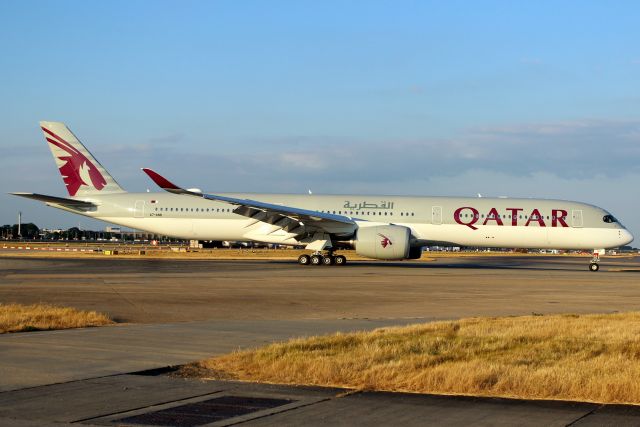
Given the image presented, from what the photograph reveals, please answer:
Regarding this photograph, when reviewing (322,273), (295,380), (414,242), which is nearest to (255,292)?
(322,273)

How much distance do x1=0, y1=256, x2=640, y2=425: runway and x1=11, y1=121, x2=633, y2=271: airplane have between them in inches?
312

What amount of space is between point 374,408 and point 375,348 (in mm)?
2957

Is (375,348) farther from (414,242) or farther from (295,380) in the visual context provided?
(414,242)

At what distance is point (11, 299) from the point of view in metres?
17.5

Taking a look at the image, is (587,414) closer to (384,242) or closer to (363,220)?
(384,242)

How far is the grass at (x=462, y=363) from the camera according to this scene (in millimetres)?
7922

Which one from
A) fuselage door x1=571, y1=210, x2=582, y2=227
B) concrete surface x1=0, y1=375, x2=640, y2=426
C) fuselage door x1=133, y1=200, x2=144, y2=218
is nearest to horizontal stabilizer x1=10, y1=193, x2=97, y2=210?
fuselage door x1=133, y1=200, x2=144, y2=218

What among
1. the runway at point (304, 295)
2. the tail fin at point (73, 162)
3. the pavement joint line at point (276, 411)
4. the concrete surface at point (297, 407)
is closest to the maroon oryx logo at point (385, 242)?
the runway at point (304, 295)

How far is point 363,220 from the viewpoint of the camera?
38.6 m

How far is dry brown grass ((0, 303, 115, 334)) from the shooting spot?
12434 mm

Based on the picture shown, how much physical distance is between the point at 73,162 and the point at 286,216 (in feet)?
40.8

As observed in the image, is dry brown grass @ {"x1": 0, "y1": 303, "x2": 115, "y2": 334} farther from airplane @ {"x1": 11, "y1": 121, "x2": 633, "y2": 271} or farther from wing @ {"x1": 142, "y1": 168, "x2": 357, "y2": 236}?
airplane @ {"x1": 11, "y1": 121, "x2": 633, "y2": 271}

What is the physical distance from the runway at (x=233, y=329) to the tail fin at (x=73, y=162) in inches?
492

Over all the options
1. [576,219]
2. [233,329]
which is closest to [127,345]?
[233,329]
